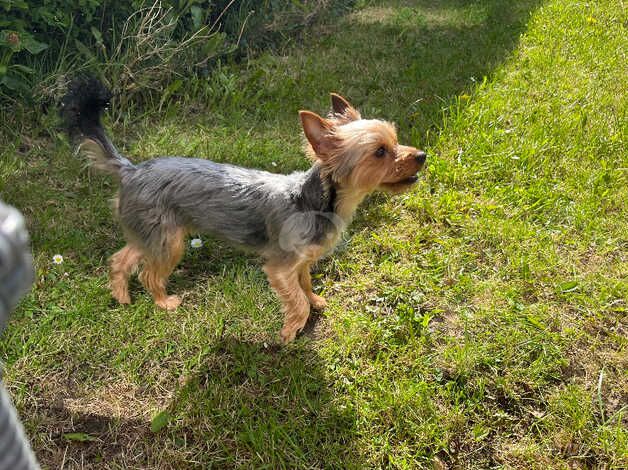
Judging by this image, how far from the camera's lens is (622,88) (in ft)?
17.5

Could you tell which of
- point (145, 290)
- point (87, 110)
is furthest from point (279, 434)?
point (87, 110)

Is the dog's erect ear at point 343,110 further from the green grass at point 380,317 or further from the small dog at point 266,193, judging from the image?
the green grass at point 380,317

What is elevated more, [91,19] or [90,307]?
[91,19]

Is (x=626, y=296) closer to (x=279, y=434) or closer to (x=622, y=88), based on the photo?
(x=279, y=434)

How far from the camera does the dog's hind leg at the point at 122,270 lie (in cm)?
334

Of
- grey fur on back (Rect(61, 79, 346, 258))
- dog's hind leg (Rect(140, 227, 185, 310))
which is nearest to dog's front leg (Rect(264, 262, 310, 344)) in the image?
grey fur on back (Rect(61, 79, 346, 258))

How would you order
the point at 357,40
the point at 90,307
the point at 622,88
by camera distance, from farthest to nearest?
the point at 357,40 → the point at 622,88 → the point at 90,307

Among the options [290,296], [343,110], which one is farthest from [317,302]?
[343,110]

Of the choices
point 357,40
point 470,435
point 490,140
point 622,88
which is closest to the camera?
point 470,435

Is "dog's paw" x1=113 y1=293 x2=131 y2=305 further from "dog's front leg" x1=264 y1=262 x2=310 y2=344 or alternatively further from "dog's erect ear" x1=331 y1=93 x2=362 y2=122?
"dog's erect ear" x1=331 y1=93 x2=362 y2=122

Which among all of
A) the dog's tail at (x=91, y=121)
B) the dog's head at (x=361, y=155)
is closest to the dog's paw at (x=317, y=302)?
the dog's head at (x=361, y=155)

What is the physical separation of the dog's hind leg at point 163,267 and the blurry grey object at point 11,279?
2.65 meters

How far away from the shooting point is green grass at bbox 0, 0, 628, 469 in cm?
260

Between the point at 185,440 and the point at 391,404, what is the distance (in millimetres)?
1143
